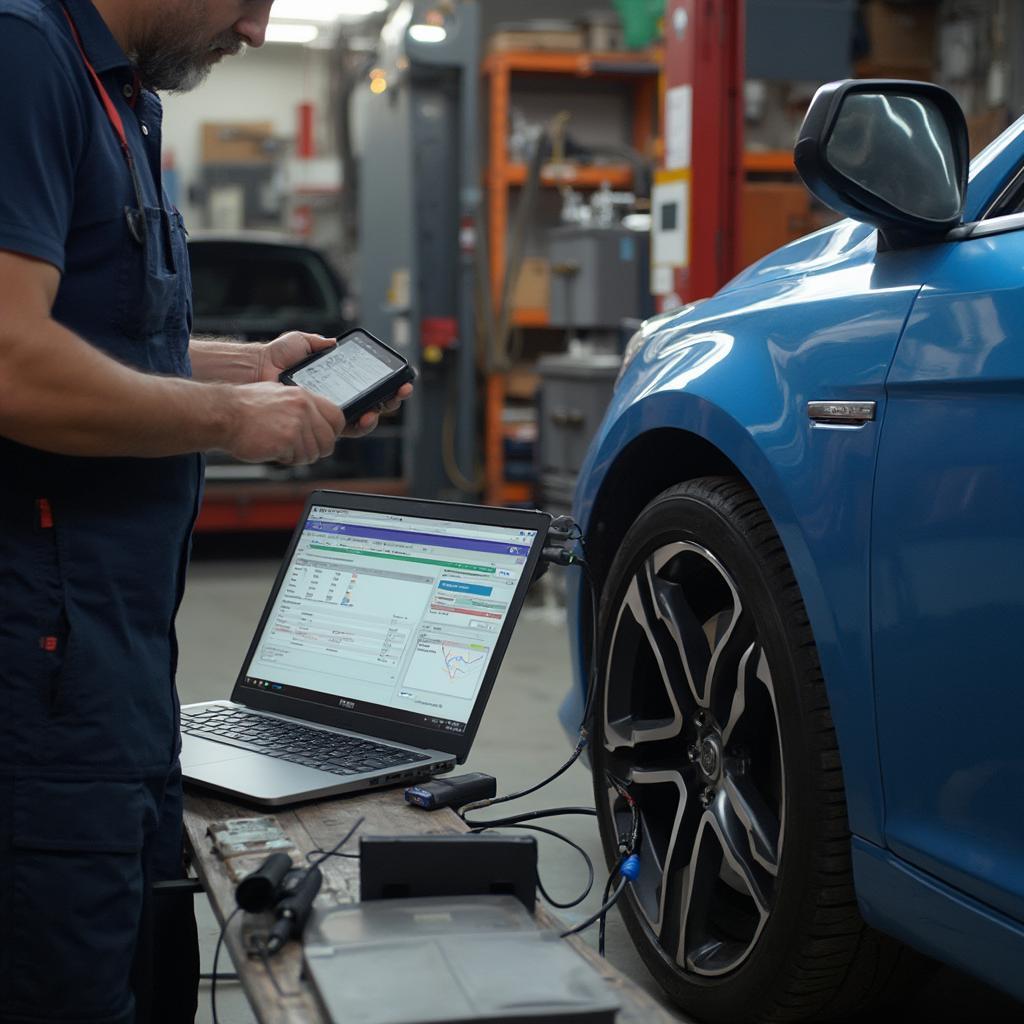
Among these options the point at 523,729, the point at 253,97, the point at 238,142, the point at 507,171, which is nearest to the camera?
the point at 523,729

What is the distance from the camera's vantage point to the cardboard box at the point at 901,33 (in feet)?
26.8

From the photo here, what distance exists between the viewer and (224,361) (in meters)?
2.01

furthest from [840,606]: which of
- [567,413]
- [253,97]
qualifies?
[253,97]

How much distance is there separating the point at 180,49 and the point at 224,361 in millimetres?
523

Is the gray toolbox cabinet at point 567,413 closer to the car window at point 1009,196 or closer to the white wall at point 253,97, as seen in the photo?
the car window at point 1009,196

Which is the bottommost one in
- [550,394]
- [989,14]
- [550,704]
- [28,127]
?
[550,704]

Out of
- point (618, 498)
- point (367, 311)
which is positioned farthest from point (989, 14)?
point (618, 498)

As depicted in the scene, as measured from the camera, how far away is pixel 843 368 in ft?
6.12

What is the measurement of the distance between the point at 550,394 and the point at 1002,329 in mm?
5319

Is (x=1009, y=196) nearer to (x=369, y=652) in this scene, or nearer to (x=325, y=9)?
(x=369, y=652)

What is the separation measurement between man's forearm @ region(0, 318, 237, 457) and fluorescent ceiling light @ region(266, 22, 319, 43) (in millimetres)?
15501

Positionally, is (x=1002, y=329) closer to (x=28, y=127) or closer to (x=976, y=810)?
(x=976, y=810)

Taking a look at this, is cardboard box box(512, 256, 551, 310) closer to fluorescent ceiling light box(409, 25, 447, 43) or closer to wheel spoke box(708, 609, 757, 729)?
fluorescent ceiling light box(409, 25, 447, 43)

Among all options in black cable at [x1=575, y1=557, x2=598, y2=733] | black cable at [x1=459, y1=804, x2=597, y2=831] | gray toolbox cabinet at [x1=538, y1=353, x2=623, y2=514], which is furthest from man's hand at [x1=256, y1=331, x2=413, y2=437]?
gray toolbox cabinet at [x1=538, y1=353, x2=623, y2=514]
